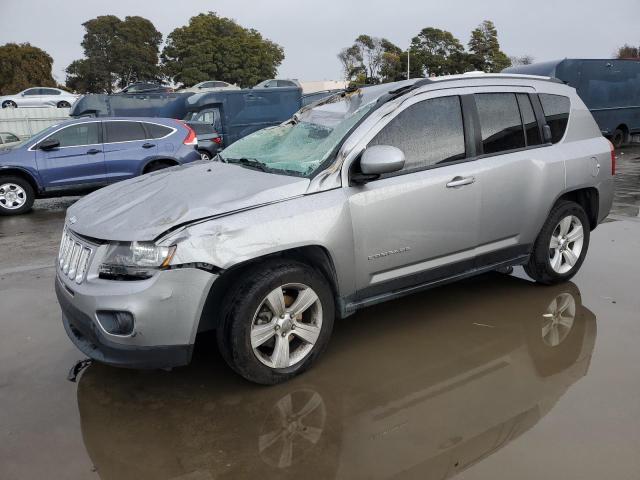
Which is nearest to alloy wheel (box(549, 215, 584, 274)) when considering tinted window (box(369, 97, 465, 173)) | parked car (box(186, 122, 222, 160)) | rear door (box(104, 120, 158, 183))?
tinted window (box(369, 97, 465, 173))

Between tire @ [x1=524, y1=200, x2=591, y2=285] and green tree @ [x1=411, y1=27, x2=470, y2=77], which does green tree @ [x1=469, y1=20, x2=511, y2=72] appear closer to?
green tree @ [x1=411, y1=27, x2=470, y2=77]

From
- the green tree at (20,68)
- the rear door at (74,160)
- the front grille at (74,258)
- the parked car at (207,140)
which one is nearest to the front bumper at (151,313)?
the front grille at (74,258)

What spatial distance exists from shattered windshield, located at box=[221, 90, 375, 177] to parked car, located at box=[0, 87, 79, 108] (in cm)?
3056

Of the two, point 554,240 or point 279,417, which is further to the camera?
point 554,240

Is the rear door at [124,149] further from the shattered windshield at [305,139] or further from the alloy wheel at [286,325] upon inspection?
the alloy wheel at [286,325]

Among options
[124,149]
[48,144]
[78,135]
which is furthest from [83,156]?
[124,149]

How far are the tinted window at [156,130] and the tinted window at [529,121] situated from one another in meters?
7.71

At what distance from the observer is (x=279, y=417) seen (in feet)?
9.79

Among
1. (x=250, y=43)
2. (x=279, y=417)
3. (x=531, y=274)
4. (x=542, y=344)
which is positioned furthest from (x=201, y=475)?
(x=250, y=43)

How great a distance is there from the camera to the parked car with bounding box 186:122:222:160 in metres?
13.5

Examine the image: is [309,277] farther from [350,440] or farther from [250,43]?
[250,43]

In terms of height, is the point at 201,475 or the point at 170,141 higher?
the point at 170,141

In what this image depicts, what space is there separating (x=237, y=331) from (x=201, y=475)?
77 centimetres

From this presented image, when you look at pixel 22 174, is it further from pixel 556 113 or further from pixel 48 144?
pixel 556 113
